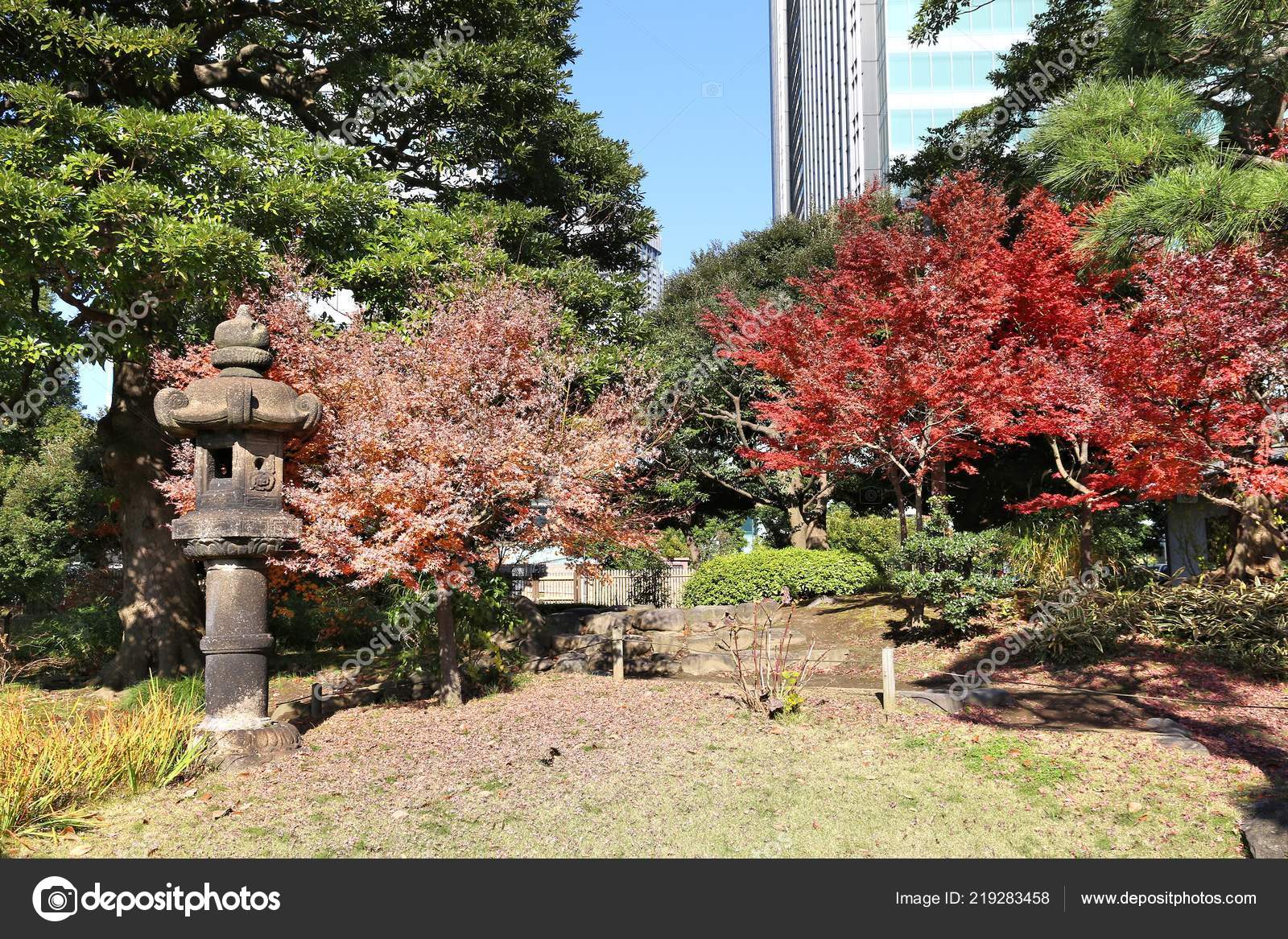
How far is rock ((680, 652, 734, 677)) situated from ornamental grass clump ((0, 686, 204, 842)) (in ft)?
20.9

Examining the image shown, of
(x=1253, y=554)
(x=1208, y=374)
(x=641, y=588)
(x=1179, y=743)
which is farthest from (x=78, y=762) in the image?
(x=641, y=588)

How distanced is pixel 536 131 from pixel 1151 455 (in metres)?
9.99

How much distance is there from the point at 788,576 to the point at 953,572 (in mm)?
4456

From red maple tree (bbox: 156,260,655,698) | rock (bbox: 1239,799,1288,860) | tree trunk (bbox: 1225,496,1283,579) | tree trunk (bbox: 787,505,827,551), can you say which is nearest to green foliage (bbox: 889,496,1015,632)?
tree trunk (bbox: 1225,496,1283,579)

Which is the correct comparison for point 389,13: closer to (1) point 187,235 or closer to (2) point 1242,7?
(1) point 187,235

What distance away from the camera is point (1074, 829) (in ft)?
18.4

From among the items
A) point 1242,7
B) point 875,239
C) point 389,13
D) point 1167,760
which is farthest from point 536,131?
point 1167,760

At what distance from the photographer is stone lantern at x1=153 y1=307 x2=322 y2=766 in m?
7.01

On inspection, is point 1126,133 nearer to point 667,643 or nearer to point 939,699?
point 939,699

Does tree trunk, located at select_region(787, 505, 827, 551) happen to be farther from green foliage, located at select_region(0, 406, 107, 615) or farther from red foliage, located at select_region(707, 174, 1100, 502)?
green foliage, located at select_region(0, 406, 107, 615)

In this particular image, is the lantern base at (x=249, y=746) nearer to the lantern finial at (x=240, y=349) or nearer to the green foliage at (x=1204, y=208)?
the lantern finial at (x=240, y=349)

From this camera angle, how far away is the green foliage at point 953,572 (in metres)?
12.1
